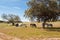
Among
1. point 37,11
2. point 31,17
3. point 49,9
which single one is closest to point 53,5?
point 49,9

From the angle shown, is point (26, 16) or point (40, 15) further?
point (26, 16)

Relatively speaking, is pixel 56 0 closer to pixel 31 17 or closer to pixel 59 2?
pixel 59 2

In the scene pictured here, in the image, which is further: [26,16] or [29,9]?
[26,16]

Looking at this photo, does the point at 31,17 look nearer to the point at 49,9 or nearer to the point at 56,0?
the point at 49,9

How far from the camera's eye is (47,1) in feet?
115

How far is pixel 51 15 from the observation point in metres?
36.6

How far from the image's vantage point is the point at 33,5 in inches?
1411

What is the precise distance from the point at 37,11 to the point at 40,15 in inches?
72.0

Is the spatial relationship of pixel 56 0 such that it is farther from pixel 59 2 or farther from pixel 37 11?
pixel 37 11

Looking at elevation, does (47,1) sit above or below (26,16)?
above

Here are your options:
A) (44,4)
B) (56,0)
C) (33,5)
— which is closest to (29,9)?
(33,5)

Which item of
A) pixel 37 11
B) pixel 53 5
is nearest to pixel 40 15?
pixel 37 11

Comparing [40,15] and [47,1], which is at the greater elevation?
[47,1]

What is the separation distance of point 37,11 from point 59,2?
18.5 feet
